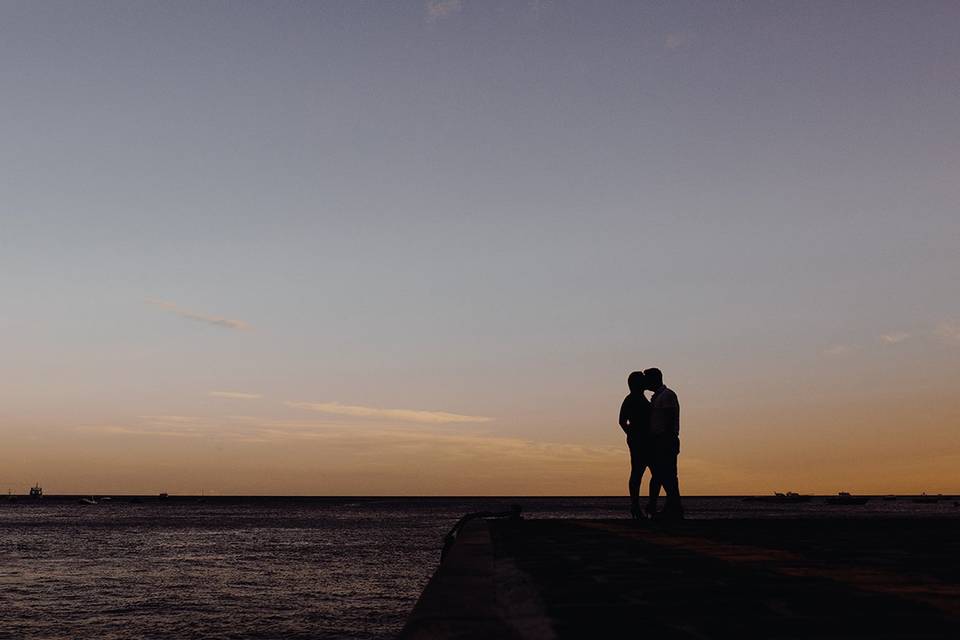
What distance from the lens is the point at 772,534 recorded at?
938 centimetres

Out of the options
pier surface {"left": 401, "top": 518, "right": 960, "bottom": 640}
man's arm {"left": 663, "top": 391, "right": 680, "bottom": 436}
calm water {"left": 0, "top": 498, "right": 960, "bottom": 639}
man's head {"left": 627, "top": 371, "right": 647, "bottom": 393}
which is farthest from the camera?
calm water {"left": 0, "top": 498, "right": 960, "bottom": 639}

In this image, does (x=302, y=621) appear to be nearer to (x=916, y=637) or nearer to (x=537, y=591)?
(x=537, y=591)

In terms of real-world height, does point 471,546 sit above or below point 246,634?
above

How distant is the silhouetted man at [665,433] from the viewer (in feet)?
40.8

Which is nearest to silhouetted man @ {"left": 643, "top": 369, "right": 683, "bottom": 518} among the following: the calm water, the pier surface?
the pier surface

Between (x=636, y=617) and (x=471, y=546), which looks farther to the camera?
(x=471, y=546)

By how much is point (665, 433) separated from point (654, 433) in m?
0.17

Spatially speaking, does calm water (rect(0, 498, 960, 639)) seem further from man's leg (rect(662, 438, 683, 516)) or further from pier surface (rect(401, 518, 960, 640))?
pier surface (rect(401, 518, 960, 640))

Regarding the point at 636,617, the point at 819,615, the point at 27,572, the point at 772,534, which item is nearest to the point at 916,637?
the point at 819,615

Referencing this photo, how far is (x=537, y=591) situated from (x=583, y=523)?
8963mm

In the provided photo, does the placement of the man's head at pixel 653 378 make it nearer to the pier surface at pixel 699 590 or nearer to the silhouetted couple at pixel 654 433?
the silhouetted couple at pixel 654 433

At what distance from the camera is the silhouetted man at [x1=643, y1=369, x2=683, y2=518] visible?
40.8 ft

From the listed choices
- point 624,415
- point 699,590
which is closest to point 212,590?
point 624,415

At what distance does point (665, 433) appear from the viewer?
1245cm
